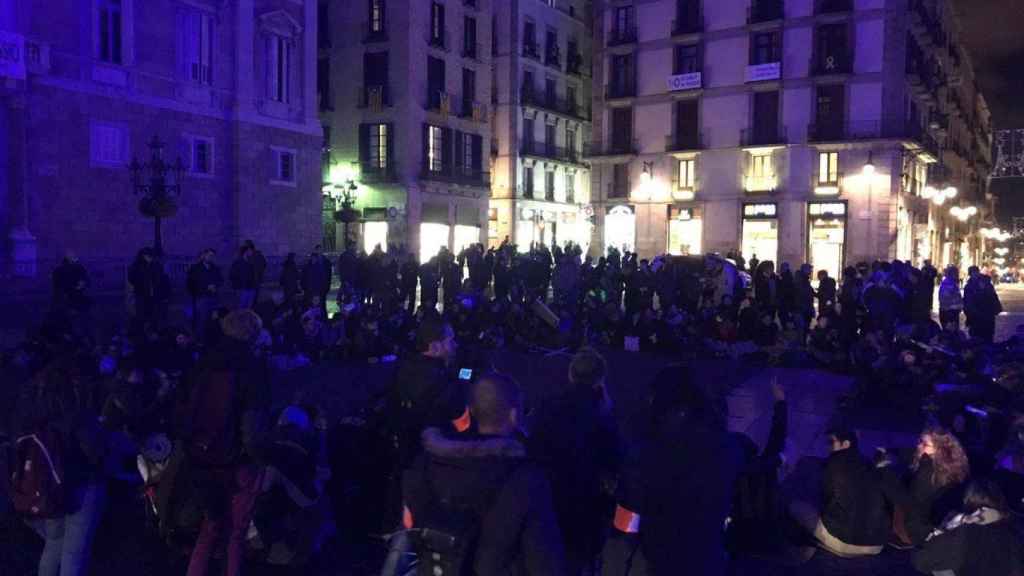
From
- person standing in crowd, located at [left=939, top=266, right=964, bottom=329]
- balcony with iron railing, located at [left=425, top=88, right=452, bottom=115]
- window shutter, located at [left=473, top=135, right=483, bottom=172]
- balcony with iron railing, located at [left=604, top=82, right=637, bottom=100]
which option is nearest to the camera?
person standing in crowd, located at [left=939, top=266, right=964, bottom=329]

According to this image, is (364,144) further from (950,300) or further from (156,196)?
(950,300)

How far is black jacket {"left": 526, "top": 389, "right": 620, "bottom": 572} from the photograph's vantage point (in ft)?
14.5

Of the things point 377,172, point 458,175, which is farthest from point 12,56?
point 458,175

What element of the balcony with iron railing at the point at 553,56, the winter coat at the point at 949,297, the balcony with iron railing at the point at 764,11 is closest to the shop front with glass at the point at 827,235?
the balcony with iron railing at the point at 764,11

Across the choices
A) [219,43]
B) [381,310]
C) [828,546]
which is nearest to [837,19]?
[219,43]

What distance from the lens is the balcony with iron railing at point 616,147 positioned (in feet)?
149

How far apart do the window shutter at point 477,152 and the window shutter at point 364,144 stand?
6103 millimetres

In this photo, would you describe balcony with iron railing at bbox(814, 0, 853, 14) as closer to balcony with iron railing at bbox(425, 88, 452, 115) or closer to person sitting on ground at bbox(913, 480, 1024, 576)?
balcony with iron railing at bbox(425, 88, 452, 115)

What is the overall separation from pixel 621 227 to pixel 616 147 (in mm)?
4357

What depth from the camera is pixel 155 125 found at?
22844 mm

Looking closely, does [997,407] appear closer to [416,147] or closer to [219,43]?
[219,43]

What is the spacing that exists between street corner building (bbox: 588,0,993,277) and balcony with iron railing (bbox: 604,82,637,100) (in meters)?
0.07

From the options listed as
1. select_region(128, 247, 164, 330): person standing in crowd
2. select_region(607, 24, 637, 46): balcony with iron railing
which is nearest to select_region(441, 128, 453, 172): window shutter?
select_region(607, 24, 637, 46): balcony with iron railing

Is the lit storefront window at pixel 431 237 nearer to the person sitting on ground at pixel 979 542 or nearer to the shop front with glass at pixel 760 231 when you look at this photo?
the shop front with glass at pixel 760 231
